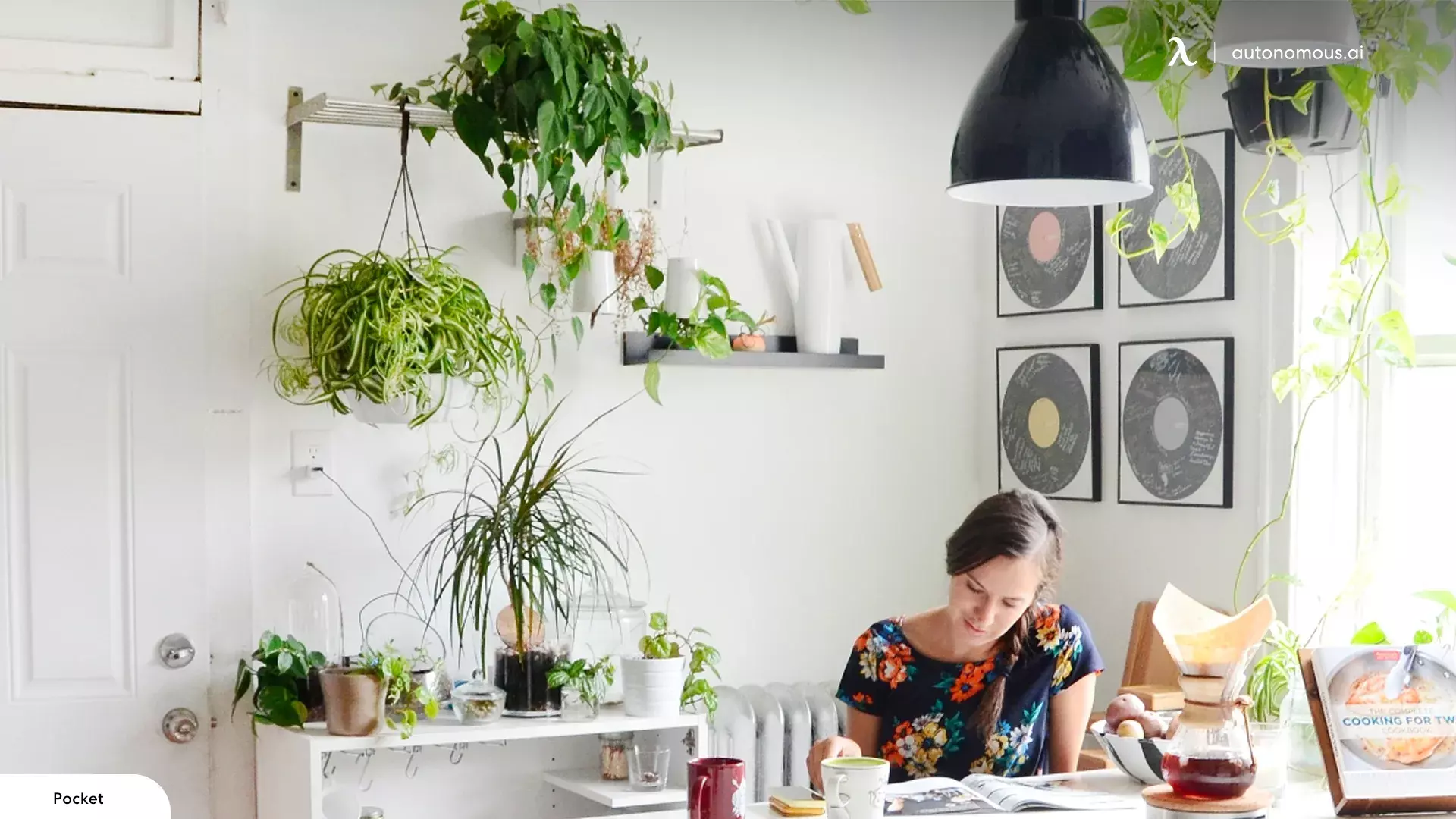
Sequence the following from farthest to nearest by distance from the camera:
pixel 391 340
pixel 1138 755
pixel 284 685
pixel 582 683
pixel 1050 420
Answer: pixel 1050 420
pixel 582 683
pixel 284 685
pixel 391 340
pixel 1138 755

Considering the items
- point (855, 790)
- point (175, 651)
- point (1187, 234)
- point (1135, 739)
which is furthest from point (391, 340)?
point (1187, 234)

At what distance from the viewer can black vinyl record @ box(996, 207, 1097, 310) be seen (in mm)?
3797

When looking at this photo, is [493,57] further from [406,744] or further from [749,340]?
[406,744]

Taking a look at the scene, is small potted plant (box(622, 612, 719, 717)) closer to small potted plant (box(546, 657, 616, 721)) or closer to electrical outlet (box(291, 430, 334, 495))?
small potted plant (box(546, 657, 616, 721))

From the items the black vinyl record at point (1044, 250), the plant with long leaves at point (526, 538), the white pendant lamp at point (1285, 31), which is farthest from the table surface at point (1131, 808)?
the black vinyl record at point (1044, 250)

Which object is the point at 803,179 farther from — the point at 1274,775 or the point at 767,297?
the point at 1274,775

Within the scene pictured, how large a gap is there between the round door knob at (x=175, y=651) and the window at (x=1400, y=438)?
7.68ft

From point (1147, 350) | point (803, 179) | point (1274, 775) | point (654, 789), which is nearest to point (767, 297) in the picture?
point (803, 179)

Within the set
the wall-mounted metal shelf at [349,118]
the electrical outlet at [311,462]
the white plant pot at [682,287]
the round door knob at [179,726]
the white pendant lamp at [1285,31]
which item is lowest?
the round door knob at [179,726]

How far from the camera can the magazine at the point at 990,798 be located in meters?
2.14

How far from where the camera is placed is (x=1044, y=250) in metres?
3.90

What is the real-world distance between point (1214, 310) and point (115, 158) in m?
2.40

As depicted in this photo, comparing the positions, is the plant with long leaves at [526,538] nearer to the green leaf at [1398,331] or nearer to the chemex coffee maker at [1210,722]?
the chemex coffee maker at [1210,722]

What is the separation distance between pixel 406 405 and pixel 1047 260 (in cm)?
175
